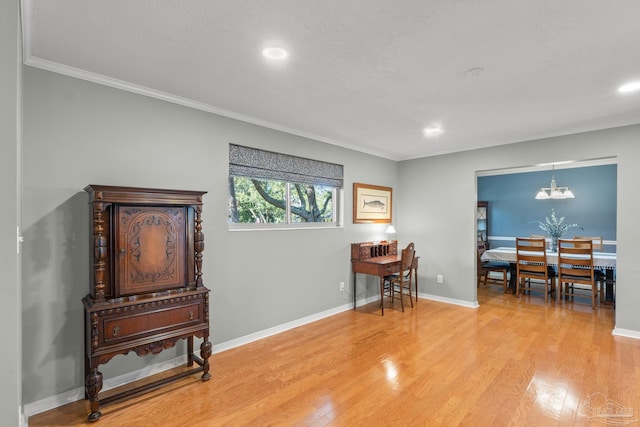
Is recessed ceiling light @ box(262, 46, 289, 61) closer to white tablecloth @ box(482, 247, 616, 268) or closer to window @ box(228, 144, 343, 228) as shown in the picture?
window @ box(228, 144, 343, 228)

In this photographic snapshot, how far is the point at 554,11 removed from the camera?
66.5 inches

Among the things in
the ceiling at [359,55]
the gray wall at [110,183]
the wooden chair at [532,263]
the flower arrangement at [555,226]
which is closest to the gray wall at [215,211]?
the gray wall at [110,183]

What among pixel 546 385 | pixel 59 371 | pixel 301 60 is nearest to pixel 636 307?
pixel 546 385

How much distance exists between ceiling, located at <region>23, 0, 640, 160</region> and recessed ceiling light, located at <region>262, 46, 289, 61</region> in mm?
44

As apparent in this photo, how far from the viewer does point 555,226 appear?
5.96m

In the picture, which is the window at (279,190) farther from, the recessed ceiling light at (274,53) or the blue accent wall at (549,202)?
the blue accent wall at (549,202)

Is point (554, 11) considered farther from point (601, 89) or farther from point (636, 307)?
point (636, 307)

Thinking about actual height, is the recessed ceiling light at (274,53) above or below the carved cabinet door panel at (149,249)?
above

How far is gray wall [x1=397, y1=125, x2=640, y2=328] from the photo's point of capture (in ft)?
11.8

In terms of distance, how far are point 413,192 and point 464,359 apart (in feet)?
9.85

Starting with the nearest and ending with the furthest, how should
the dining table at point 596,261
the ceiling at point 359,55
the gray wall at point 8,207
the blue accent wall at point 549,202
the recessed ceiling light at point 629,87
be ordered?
the gray wall at point 8,207, the ceiling at point 359,55, the recessed ceiling light at point 629,87, the dining table at point 596,261, the blue accent wall at point 549,202

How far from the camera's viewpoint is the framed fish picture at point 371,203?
479cm

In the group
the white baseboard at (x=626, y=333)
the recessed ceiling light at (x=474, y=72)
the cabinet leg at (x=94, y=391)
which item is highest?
the recessed ceiling light at (x=474, y=72)

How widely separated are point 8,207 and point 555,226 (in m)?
7.22
